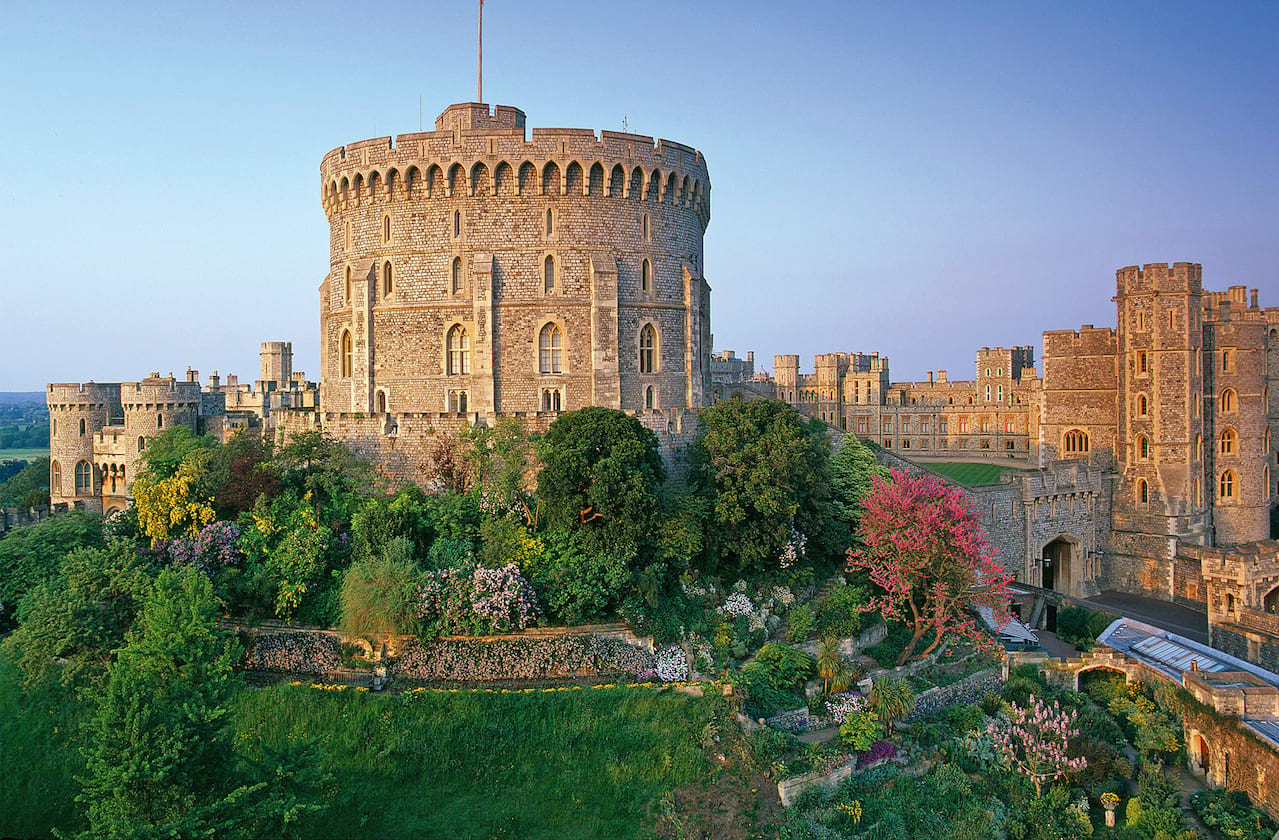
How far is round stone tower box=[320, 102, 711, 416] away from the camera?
37.4 metres

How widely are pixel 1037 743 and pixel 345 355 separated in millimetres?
28400

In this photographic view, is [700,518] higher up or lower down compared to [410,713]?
higher up

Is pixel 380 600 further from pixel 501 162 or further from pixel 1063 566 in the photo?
pixel 1063 566

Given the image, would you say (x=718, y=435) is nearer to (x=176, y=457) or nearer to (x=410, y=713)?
(x=410, y=713)

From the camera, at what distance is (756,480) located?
30625 millimetres

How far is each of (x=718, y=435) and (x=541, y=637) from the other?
8.80 metres

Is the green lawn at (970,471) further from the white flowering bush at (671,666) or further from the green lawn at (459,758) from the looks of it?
the green lawn at (459,758)

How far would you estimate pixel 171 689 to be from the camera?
2100 cm

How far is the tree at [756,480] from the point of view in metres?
30.7

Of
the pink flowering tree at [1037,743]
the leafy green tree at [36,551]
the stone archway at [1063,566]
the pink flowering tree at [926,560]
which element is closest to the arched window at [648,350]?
the pink flowering tree at [926,560]

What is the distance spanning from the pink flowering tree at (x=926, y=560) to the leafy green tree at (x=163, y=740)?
18561 mm

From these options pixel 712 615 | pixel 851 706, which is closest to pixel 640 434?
pixel 712 615

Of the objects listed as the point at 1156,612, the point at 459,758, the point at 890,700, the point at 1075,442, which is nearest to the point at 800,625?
the point at 890,700

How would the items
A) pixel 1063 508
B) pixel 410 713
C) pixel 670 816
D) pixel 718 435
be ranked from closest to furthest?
1. pixel 670 816
2. pixel 410 713
3. pixel 718 435
4. pixel 1063 508
